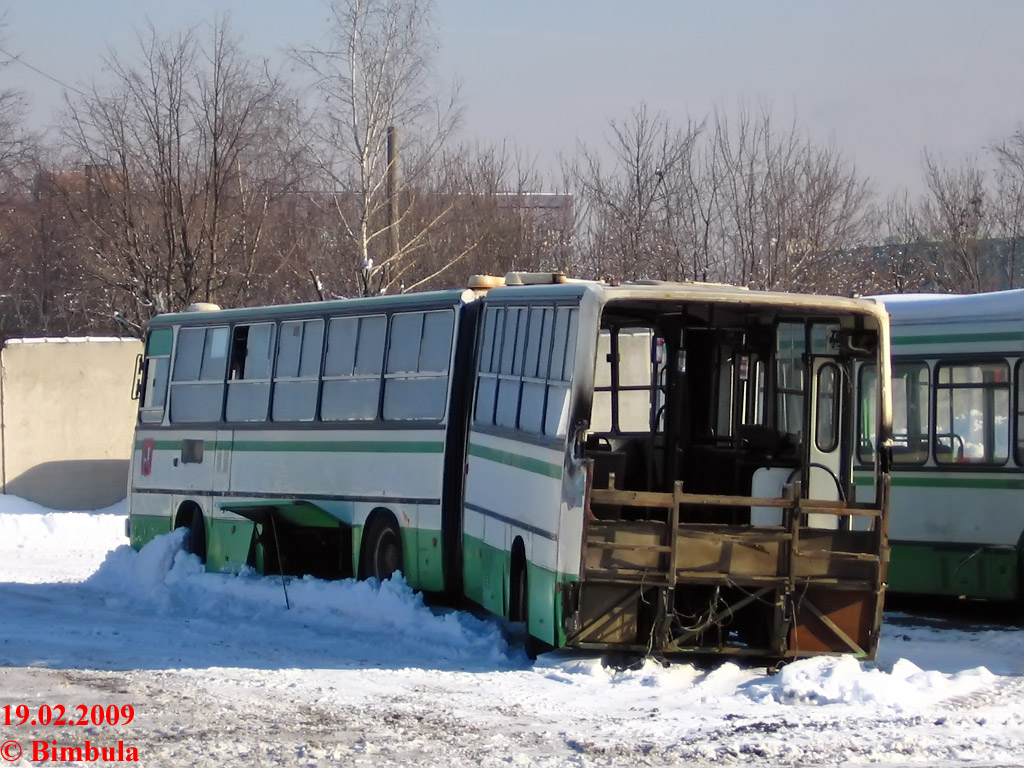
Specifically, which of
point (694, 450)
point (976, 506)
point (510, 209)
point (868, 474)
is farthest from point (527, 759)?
point (510, 209)

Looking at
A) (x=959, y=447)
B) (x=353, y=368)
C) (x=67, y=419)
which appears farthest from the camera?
(x=67, y=419)

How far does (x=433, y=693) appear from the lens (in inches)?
392

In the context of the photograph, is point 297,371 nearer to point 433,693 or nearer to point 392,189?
point 433,693

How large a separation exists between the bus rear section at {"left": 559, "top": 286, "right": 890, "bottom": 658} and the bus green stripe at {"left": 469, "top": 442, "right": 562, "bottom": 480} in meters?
0.30

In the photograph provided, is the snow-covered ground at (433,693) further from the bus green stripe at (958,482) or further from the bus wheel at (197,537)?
the bus wheel at (197,537)

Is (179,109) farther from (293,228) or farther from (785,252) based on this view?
(785,252)

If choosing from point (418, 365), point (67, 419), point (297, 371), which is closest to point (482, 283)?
point (418, 365)

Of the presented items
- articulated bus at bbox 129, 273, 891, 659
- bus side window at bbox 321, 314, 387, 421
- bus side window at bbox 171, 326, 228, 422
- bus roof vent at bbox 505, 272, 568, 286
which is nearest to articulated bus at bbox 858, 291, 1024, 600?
articulated bus at bbox 129, 273, 891, 659

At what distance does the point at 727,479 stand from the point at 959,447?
12.9ft

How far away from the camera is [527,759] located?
25.7 ft

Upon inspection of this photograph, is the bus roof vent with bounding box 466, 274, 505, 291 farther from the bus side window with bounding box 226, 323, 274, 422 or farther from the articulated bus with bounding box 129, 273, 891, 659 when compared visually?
the bus side window with bounding box 226, 323, 274, 422

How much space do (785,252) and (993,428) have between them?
51.2 ft

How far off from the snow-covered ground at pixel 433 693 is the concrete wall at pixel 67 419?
11606 mm

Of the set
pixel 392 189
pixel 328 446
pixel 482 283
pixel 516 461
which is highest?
pixel 392 189
